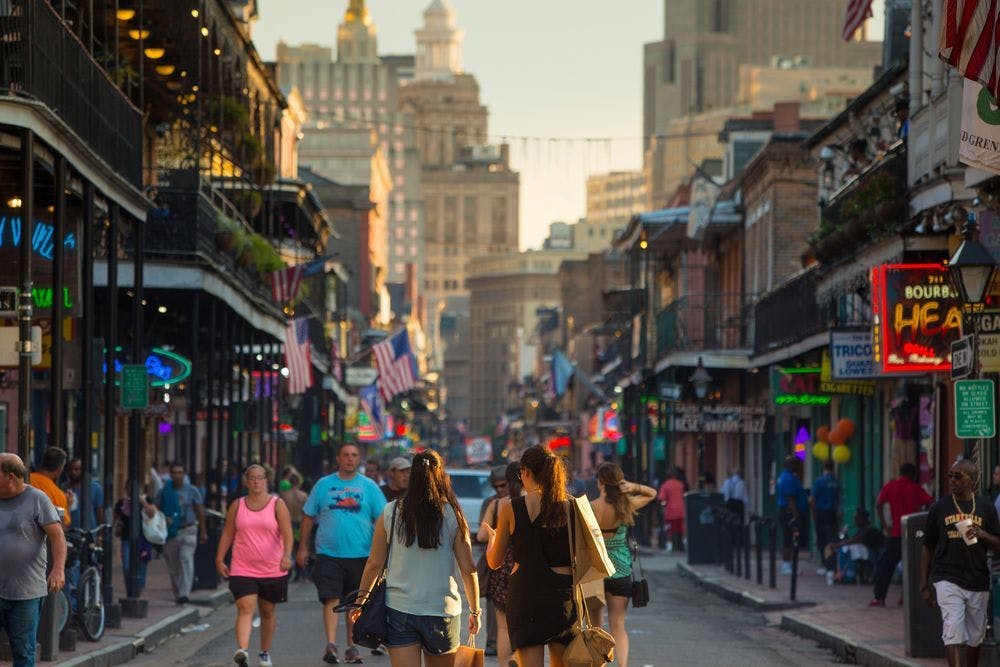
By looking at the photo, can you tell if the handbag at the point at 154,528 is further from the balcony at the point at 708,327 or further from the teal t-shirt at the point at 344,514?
the balcony at the point at 708,327

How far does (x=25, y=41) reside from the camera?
52.5 feet

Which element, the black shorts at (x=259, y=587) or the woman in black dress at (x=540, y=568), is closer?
the woman in black dress at (x=540, y=568)

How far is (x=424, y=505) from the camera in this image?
37.4 ft

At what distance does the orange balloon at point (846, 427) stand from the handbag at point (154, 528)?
1240 centimetres

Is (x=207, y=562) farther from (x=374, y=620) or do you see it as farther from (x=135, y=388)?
(x=374, y=620)

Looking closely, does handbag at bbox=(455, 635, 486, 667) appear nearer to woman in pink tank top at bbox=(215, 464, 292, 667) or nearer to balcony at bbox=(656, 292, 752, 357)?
woman in pink tank top at bbox=(215, 464, 292, 667)

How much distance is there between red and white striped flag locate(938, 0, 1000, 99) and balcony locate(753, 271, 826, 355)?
1529 centimetres

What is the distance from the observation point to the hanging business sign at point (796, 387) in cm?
3250

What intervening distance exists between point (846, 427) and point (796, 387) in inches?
42.2

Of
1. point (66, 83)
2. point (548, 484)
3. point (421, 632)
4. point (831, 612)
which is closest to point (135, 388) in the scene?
point (66, 83)

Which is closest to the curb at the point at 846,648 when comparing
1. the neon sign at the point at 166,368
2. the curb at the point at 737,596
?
the curb at the point at 737,596

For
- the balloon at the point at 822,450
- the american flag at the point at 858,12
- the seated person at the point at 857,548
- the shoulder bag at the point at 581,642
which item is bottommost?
the seated person at the point at 857,548

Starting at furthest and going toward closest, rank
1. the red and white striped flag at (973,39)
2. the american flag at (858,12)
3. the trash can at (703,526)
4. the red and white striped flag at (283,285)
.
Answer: the red and white striped flag at (283,285) → the trash can at (703,526) → the american flag at (858,12) → the red and white striped flag at (973,39)

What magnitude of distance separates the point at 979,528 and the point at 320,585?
4.98 metres
